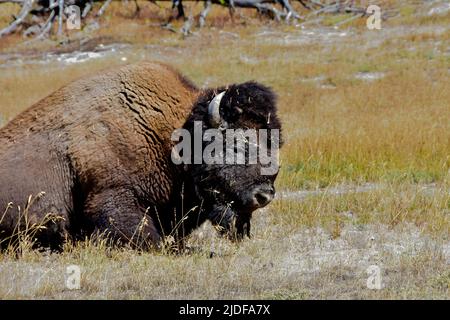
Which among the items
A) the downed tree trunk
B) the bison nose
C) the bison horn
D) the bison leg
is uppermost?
the bison horn

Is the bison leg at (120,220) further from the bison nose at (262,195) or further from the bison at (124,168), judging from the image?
the bison nose at (262,195)

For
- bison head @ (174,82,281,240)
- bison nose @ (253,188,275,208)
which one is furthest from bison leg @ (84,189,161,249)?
bison nose @ (253,188,275,208)

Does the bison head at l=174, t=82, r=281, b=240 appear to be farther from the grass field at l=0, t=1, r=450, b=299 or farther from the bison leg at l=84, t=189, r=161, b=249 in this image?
the bison leg at l=84, t=189, r=161, b=249

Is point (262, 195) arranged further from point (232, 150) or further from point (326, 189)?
point (326, 189)

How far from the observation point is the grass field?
628 centimetres

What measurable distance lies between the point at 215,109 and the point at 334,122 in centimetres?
983

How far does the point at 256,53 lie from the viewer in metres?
28.9

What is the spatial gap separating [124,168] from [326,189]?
3.81 m

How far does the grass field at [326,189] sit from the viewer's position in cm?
628

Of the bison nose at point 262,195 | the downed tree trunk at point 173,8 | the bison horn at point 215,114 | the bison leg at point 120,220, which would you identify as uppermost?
the bison horn at point 215,114

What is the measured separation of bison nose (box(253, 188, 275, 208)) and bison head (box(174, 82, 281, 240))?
5 centimetres

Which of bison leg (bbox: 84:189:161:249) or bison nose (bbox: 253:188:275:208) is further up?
bison nose (bbox: 253:188:275:208)

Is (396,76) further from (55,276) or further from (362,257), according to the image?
(55,276)

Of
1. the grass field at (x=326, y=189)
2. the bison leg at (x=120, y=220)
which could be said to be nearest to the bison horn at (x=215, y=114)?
the bison leg at (x=120, y=220)
